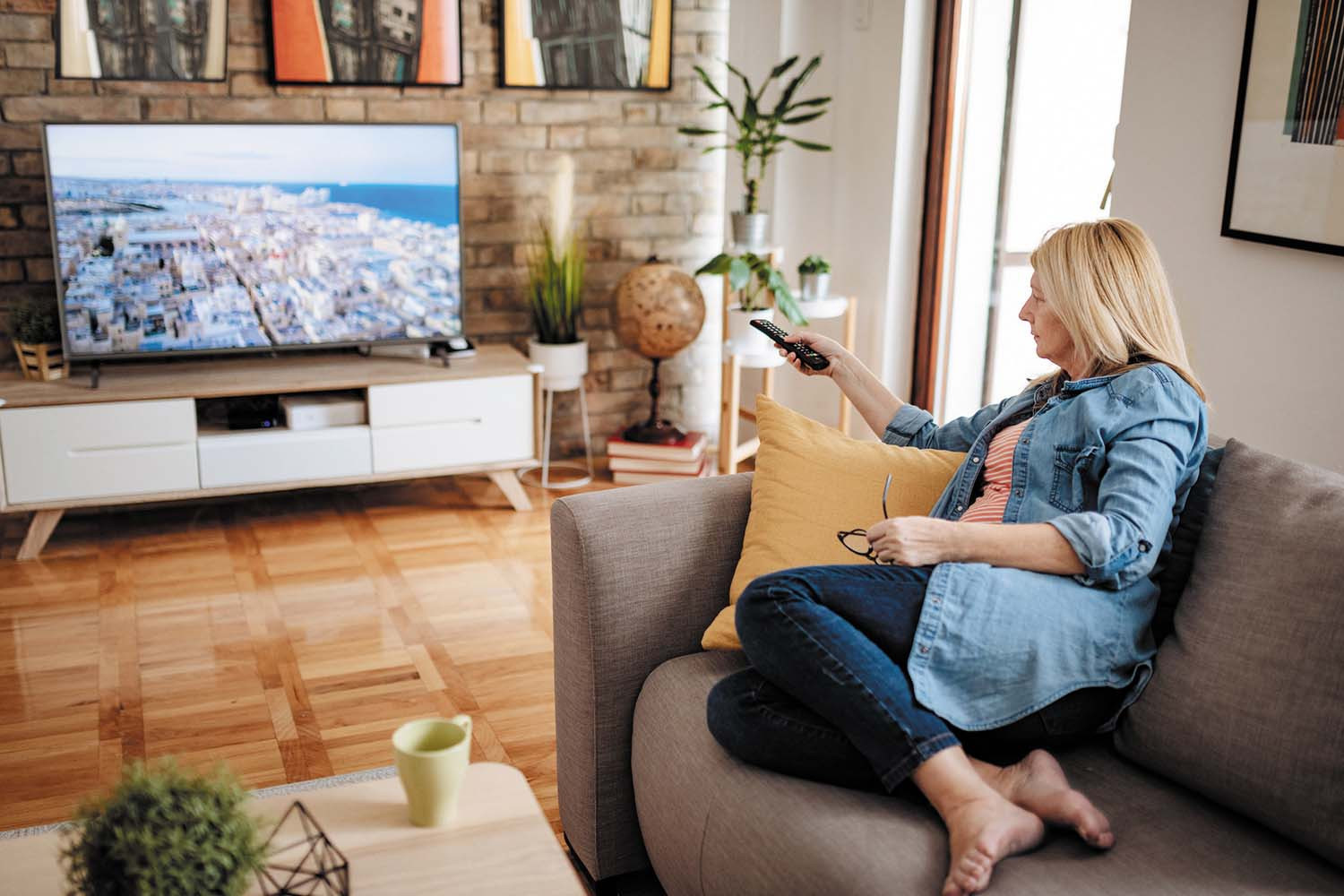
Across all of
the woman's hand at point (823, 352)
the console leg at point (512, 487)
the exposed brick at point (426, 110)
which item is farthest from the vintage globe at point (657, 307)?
the woman's hand at point (823, 352)

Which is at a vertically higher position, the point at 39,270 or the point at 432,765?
the point at 39,270

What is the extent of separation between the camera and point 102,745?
7.89 feet

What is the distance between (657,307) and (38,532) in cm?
197

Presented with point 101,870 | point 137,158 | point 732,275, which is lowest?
point 101,870

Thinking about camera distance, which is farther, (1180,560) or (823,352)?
(823,352)

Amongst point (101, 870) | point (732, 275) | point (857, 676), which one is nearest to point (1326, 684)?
point (857, 676)

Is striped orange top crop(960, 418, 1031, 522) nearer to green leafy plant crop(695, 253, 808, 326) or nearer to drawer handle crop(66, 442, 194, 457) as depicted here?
green leafy plant crop(695, 253, 808, 326)

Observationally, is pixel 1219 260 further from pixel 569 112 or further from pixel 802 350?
pixel 569 112

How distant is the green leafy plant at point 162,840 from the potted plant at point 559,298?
2.87m

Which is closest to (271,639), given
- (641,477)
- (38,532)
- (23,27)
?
(38,532)

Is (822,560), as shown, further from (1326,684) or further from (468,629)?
(468,629)

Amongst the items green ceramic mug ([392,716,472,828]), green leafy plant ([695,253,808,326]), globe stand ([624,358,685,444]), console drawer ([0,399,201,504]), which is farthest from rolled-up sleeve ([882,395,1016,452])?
console drawer ([0,399,201,504])

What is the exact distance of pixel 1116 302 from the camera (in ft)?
5.69

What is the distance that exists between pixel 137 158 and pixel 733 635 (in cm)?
258
